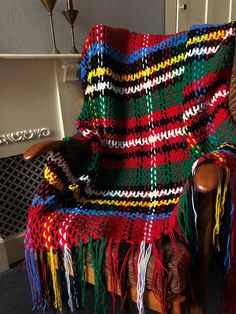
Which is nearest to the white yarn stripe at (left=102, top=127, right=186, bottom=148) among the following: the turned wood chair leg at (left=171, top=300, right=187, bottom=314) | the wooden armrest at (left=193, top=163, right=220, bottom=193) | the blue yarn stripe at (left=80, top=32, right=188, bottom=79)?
the blue yarn stripe at (left=80, top=32, right=188, bottom=79)

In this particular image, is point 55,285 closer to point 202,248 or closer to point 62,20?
point 202,248

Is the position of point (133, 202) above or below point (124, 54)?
below

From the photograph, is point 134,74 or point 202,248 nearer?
point 202,248

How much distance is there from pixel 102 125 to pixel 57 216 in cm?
41

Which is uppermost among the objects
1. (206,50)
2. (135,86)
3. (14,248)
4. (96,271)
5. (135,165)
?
(206,50)

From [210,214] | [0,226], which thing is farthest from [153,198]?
[0,226]

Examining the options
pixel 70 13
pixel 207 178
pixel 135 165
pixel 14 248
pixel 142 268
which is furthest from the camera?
pixel 14 248

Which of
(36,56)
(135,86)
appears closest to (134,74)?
(135,86)

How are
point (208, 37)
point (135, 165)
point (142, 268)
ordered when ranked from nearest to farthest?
point (142, 268) → point (208, 37) → point (135, 165)

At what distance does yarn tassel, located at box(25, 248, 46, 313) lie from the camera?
2.46ft

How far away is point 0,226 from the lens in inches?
47.2

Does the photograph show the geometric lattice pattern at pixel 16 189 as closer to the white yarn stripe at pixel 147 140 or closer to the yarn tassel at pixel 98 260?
the white yarn stripe at pixel 147 140

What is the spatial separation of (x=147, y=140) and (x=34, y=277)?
0.61m

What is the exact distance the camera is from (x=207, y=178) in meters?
0.49
